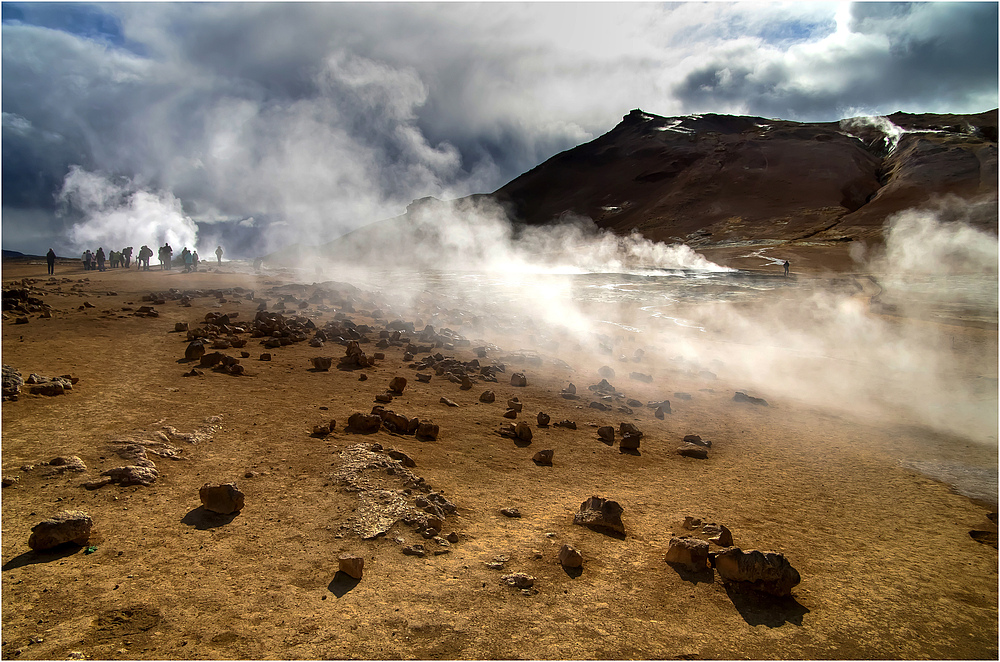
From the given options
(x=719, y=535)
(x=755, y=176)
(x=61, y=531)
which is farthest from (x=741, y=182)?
(x=61, y=531)

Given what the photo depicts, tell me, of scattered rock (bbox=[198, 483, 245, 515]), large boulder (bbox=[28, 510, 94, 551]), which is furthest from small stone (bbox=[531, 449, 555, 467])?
large boulder (bbox=[28, 510, 94, 551])

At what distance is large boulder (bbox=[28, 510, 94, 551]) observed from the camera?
3262 mm

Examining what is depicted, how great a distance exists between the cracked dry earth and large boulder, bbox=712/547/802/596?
0.14m

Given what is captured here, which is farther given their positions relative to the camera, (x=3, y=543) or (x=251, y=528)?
(x=251, y=528)

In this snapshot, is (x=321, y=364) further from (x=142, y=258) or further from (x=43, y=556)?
(x=142, y=258)

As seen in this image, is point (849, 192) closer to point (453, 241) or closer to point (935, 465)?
point (453, 241)

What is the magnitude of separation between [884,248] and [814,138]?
47846 millimetres

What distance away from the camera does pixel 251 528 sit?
3.91 m

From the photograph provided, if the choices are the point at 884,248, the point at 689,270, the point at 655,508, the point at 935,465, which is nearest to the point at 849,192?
Answer: the point at 884,248

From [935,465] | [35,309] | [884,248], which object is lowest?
[935,465]

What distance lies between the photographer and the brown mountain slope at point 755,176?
51594 millimetres

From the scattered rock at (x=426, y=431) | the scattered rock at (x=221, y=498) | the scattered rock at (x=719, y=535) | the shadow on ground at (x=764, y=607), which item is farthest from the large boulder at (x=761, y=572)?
the scattered rock at (x=221, y=498)

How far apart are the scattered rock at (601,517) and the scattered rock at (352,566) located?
2.05 m

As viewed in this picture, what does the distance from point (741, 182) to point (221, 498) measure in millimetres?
73527
